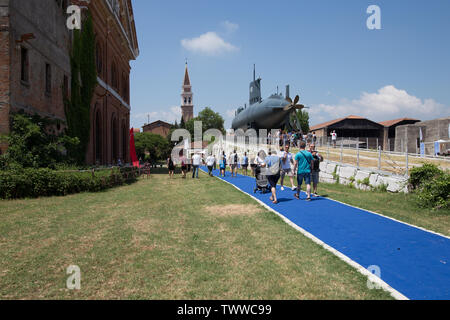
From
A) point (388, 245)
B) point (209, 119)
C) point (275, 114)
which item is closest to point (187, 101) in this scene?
point (209, 119)

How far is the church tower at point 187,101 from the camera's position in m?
112

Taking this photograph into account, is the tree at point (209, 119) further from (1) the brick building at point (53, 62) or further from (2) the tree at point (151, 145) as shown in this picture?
(1) the brick building at point (53, 62)

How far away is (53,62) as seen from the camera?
15453mm

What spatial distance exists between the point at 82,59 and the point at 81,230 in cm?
1473

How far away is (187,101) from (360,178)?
340 ft

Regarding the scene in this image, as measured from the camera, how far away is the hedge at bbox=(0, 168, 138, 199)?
10.7 metres

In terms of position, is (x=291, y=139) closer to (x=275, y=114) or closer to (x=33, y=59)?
(x=275, y=114)

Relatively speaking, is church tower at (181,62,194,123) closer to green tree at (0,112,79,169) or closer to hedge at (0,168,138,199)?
green tree at (0,112,79,169)

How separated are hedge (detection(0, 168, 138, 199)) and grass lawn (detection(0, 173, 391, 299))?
2.97 meters

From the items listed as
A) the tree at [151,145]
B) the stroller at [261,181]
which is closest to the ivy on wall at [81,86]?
the stroller at [261,181]

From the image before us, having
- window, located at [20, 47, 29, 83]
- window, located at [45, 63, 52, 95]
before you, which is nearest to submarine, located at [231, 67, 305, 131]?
window, located at [45, 63, 52, 95]

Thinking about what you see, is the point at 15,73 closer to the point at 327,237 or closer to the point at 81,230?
the point at 81,230
